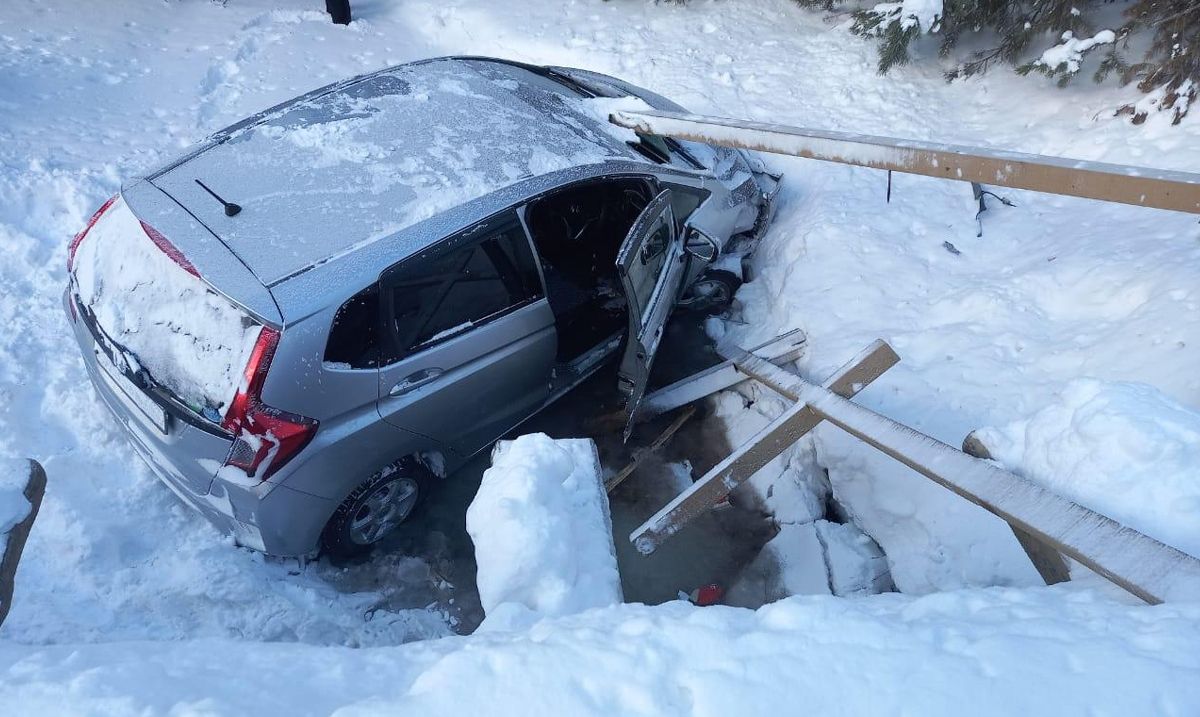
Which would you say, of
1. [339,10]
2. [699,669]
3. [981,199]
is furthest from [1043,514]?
[339,10]

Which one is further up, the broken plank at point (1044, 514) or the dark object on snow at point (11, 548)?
the broken plank at point (1044, 514)

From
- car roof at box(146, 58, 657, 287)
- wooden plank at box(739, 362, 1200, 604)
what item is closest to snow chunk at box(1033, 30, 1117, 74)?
car roof at box(146, 58, 657, 287)

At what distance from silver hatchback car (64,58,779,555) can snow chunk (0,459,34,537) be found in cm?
69

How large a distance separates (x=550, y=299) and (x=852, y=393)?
1.64m

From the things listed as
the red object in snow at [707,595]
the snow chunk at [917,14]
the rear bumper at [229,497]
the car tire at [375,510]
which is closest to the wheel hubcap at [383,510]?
the car tire at [375,510]

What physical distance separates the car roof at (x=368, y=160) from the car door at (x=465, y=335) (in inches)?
8.0

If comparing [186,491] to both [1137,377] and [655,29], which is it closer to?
[1137,377]

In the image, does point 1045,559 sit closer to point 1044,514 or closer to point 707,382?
point 1044,514

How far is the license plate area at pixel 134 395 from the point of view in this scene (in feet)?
10.2

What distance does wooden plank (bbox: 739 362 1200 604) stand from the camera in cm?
225

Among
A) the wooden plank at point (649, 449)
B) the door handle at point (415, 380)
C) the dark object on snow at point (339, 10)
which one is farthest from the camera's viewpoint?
the dark object on snow at point (339, 10)

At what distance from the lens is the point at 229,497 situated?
3.13 meters

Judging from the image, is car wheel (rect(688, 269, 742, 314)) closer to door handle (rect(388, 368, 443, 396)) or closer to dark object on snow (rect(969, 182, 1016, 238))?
dark object on snow (rect(969, 182, 1016, 238))

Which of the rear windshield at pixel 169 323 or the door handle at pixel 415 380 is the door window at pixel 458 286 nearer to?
the door handle at pixel 415 380
